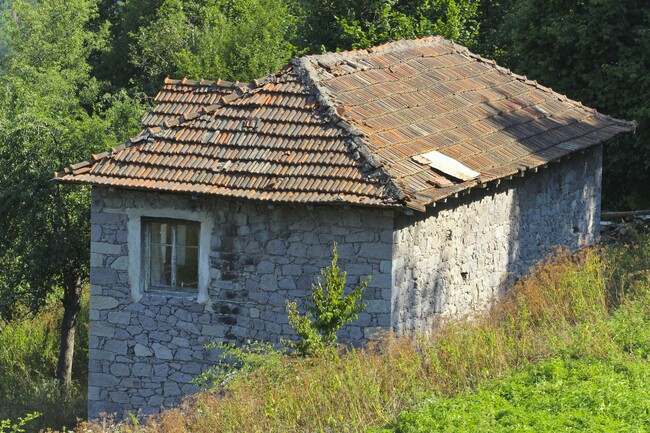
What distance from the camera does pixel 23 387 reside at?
1762 cm

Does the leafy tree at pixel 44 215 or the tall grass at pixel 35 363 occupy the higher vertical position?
the leafy tree at pixel 44 215

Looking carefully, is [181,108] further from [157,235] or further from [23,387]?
[23,387]

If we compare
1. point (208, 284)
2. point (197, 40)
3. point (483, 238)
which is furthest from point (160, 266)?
point (197, 40)

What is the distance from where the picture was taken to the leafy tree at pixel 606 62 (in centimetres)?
2080

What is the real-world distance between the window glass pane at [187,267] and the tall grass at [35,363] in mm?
4053

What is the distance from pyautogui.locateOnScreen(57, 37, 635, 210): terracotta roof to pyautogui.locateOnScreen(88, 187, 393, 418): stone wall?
1.21 feet

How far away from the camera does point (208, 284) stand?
13.0m

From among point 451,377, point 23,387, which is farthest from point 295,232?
point 23,387

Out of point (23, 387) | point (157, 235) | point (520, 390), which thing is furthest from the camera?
point (23, 387)

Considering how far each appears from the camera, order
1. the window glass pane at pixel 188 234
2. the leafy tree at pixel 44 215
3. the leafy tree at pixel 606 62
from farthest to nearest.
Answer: the leafy tree at pixel 606 62 < the leafy tree at pixel 44 215 < the window glass pane at pixel 188 234

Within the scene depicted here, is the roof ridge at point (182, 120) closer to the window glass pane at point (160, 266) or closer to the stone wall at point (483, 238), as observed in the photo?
the window glass pane at point (160, 266)

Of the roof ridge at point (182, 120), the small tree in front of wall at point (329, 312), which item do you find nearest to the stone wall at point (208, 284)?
the roof ridge at point (182, 120)

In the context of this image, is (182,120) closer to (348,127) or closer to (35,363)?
(348,127)

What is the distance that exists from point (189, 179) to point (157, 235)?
38.1 inches
